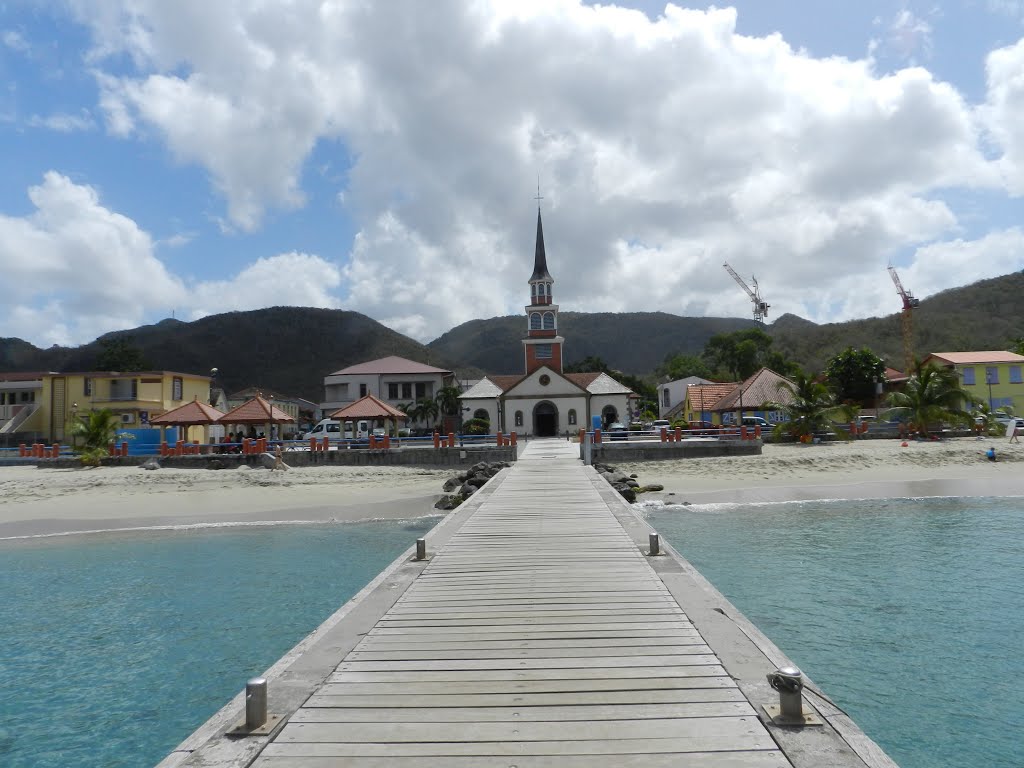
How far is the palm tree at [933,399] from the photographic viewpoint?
35.5 meters

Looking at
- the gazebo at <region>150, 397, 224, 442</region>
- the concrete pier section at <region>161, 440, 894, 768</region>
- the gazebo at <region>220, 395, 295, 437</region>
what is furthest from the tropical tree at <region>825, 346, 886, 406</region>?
the concrete pier section at <region>161, 440, 894, 768</region>

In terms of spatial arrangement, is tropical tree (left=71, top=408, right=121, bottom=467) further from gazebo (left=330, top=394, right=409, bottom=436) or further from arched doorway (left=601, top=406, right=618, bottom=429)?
arched doorway (left=601, top=406, right=618, bottom=429)

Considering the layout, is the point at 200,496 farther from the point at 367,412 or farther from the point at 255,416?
the point at 367,412

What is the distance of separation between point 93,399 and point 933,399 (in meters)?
51.1

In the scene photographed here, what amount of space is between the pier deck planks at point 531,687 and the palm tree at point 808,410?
29.7 m

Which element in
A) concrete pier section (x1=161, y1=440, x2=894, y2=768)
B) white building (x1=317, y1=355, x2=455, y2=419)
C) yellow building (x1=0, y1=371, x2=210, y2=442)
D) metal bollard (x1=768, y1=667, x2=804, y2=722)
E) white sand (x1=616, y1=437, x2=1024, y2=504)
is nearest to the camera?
concrete pier section (x1=161, y1=440, x2=894, y2=768)

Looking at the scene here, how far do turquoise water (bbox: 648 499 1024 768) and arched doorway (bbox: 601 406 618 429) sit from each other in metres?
26.2

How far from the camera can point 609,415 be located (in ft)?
155

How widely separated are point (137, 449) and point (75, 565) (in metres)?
21.8

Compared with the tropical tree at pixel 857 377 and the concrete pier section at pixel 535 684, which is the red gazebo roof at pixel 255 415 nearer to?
the concrete pier section at pixel 535 684

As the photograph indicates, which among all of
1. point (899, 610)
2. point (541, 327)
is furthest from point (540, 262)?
point (899, 610)

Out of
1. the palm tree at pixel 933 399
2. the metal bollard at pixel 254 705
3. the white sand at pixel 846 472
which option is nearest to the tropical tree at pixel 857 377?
the palm tree at pixel 933 399

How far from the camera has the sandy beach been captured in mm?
23781

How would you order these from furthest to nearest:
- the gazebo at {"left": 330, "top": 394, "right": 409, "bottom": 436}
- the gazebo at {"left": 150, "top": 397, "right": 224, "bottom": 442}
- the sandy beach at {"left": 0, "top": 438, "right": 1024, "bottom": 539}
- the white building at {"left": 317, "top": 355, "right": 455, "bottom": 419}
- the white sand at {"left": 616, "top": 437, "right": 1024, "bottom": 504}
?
the white building at {"left": 317, "top": 355, "right": 455, "bottom": 419}, the gazebo at {"left": 330, "top": 394, "right": 409, "bottom": 436}, the gazebo at {"left": 150, "top": 397, "right": 224, "bottom": 442}, the white sand at {"left": 616, "top": 437, "right": 1024, "bottom": 504}, the sandy beach at {"left": 0, "top": 438, "right": 1024, "bottom": 539}
